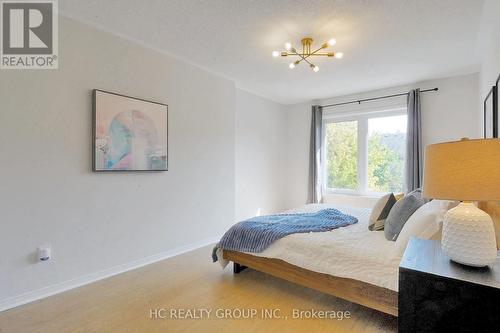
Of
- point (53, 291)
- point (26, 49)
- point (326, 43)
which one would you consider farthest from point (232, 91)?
point (53, 291)

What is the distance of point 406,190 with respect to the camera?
4.09 m

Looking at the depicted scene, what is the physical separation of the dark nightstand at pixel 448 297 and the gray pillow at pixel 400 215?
961 mm

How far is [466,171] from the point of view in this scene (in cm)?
105

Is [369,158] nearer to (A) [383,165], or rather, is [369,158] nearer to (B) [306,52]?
(A) [383,165]

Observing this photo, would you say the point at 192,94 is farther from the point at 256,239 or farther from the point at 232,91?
the point at 256,239

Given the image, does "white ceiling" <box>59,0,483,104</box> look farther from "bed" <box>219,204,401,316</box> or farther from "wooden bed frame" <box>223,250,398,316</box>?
"wooden bed frame" <box>223,250,398,316</box>

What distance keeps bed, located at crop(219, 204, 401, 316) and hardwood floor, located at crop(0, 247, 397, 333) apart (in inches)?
7.7

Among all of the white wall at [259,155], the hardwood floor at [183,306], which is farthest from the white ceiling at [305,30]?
the hardwood floor at [183,306]

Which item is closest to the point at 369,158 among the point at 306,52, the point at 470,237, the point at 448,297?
the point at 306,52

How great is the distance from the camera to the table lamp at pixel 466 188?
39.9 inches

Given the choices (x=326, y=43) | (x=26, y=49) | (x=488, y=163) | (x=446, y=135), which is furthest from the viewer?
(x=446, y=135)

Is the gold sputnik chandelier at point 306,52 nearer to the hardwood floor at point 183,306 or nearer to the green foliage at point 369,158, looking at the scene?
the green foliage at point 369,158

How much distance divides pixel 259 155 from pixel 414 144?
2.65 meters

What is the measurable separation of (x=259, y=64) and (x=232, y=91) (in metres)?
0.84
